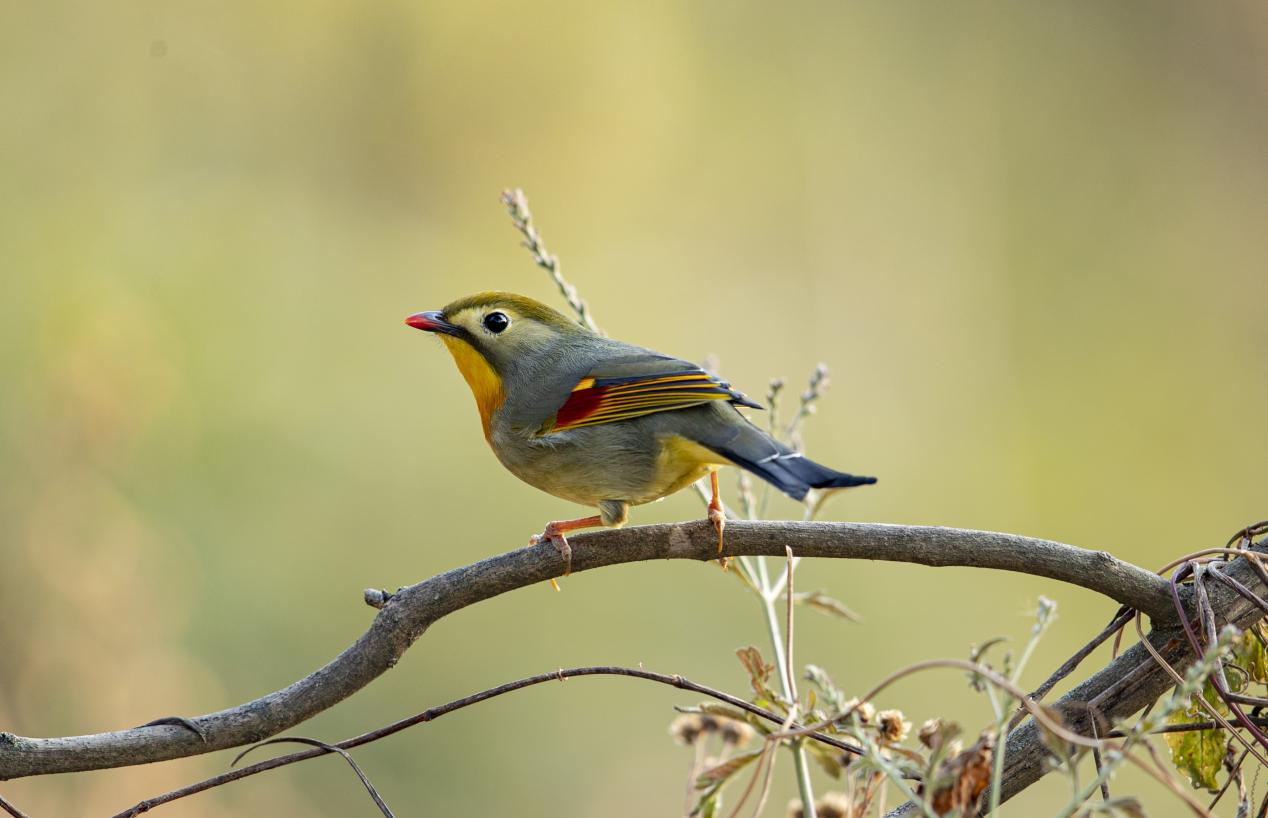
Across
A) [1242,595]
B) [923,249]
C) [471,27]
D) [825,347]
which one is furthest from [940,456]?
[1242,595]

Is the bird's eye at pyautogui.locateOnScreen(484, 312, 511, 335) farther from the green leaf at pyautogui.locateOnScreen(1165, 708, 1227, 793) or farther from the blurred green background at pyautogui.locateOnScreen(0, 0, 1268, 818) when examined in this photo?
the blurred green background at pyautogui.locateOnScreen(0, 0, 1268, 818)

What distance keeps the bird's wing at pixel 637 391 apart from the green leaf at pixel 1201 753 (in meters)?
1.19

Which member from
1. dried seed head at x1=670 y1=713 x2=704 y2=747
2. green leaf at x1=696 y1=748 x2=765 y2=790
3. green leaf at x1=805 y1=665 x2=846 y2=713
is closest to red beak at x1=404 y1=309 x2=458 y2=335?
dried seed head at x1=670 y1=713 x2=704 y2=747

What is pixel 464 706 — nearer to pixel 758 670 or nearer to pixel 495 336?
pixel 758 670

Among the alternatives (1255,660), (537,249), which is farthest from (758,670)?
(537,249)

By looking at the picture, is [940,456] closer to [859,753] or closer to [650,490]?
[650,490]

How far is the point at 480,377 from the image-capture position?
311 cm

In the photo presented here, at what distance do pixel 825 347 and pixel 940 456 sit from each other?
83 cm

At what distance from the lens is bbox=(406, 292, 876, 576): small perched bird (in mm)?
2732

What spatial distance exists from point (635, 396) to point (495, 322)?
49 cm

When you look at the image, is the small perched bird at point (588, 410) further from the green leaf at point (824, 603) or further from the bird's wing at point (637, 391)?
the green leaf at point (824, 603)

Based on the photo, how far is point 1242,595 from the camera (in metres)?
1.71

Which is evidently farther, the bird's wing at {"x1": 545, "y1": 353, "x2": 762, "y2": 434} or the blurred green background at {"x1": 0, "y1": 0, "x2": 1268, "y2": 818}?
the blurred green background at {"x1": 0, "y1": 0, "x2": 1268, "y2": 818}

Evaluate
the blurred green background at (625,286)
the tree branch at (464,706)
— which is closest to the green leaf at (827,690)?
the tree branch at (464,706)
